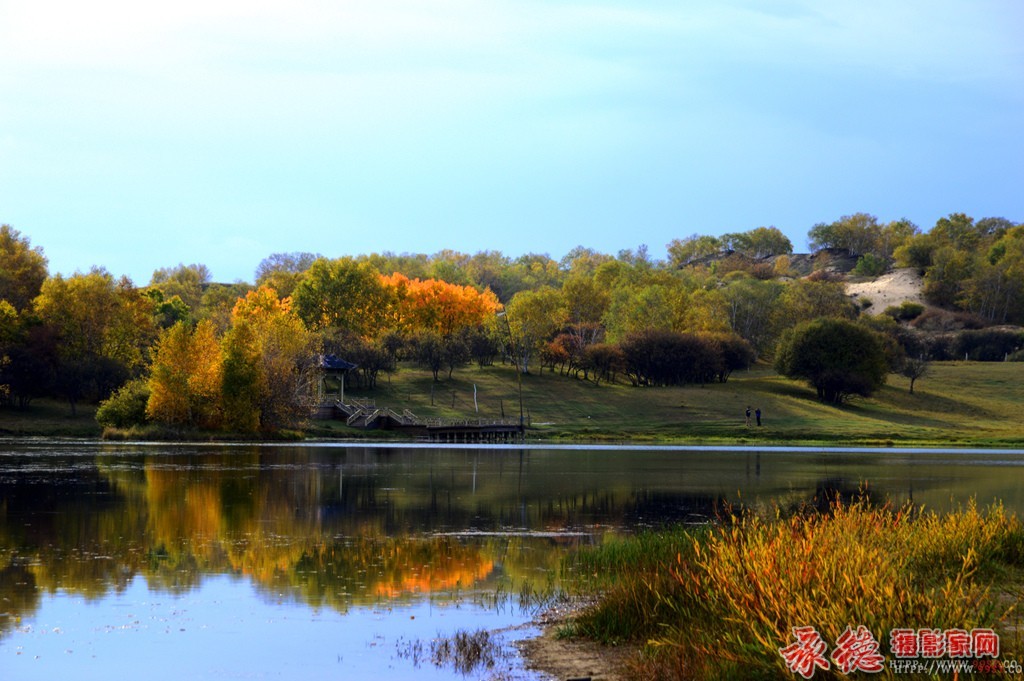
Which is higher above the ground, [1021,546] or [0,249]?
[0,249]

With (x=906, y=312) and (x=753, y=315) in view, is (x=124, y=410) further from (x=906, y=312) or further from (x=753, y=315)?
(x=906, y=312)

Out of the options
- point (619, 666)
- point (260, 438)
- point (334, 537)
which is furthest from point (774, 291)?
point (619, 666)

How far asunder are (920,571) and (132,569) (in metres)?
13.9

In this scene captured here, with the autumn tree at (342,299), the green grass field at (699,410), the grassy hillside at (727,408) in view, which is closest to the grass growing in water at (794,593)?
the green grass field at (699,410)

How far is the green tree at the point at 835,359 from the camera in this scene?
113 metres

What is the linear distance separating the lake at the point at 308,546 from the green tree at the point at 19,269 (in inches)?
2278

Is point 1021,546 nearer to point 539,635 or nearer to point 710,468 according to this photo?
point 539,635

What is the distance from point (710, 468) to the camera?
54969mm

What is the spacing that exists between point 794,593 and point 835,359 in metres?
108

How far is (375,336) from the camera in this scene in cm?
12875

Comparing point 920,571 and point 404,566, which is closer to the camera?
point 920,571

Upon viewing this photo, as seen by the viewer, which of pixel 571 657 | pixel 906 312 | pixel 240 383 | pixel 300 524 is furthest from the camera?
pixel 906 312

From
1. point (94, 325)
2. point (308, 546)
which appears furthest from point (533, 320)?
point (308, 546)

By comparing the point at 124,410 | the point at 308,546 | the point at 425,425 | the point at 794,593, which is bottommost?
the point at 425,425
